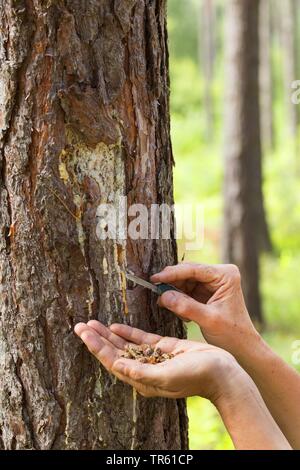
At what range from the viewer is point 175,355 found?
1.88 meters

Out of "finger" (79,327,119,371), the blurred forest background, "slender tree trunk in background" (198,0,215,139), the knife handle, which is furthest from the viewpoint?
"slender tree trunk in background" (198,0,215,139)

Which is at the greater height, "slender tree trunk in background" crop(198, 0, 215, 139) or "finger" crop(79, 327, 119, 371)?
"slender tree trunk in background" crop(198, 0, 215, 139)

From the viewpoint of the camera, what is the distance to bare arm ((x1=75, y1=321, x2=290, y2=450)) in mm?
1739

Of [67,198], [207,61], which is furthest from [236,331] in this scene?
[207,61]

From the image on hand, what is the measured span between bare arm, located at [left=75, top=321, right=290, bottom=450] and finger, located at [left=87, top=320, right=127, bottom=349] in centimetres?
8

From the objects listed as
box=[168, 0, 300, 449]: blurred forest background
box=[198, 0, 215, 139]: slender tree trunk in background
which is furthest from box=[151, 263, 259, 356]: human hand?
box=[198, 0, 215, 139]: slender tree trunk in background

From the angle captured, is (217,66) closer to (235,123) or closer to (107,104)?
(235,123)

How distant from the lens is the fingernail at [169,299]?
79.7 inches

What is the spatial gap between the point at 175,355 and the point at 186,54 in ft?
117

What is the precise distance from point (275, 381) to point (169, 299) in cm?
44

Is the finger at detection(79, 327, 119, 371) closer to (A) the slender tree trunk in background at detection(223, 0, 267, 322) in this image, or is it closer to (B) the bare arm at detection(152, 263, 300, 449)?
(B) the bare arm at detection(152, 263, 300, 449)

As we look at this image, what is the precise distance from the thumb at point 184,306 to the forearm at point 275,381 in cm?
18

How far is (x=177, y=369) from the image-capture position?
1.74m
